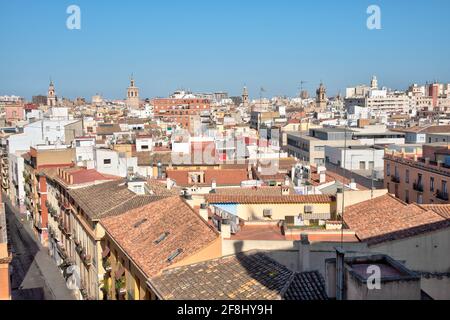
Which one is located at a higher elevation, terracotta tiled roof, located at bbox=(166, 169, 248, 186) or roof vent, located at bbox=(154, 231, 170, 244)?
roof vent, located at bbox=(154, 231, 170, 244)

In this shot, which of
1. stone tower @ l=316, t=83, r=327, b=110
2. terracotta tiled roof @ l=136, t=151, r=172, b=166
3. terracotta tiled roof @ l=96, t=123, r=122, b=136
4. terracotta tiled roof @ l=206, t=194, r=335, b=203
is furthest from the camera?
stone tower @ l=316, t=83, r=327, b=110

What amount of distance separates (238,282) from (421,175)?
20131 mm

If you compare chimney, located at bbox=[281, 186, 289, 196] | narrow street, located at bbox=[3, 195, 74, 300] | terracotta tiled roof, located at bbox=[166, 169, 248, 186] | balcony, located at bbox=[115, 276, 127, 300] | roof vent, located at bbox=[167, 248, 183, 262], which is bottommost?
narrow street, located at bbox=[3, 195, 74, 300]

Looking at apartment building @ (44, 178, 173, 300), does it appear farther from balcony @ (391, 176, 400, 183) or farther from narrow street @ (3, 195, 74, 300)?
balcony @ (391, 176, 400, 183)

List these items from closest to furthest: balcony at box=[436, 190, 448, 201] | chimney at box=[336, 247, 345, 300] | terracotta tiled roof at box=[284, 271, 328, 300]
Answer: chimney at box=[336, 247, 345, 300]
terracotta tiled roof at box=[284, 271, 328, 300]
balcony at box=[436, 190, 448, 201]

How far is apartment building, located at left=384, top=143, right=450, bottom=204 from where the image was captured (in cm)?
2769

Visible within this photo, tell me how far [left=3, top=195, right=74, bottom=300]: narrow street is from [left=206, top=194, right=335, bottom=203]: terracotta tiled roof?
8531mm

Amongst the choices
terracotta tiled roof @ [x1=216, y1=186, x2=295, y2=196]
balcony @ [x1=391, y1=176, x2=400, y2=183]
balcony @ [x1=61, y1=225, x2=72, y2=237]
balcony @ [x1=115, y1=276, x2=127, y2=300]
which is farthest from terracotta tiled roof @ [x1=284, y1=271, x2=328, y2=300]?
balcony @ [x1=391, y1=176, x2=400, y2=183]

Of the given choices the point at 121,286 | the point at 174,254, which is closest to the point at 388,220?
the point at 174,254

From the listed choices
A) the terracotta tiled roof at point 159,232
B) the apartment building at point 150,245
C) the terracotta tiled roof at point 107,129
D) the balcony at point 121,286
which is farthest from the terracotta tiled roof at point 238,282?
the terracotta tiled roof at point 107,129

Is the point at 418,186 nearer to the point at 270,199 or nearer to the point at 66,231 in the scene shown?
the point at 270,199

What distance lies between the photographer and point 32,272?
28594 mm

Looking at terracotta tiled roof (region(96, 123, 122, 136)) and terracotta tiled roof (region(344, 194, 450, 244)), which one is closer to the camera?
terracotta tiled roof (region(344, 194, 450, 244))
